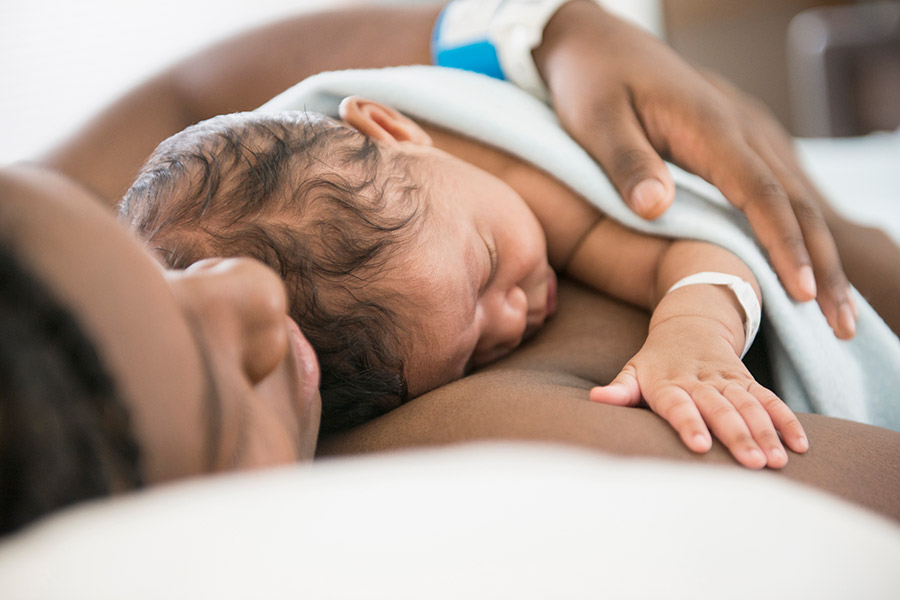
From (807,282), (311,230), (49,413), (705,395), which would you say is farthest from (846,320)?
(49,413)

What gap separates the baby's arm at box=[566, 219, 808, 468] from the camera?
1.64 ft

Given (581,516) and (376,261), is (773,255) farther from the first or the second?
(581,516)

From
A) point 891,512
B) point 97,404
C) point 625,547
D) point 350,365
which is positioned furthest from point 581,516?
point 350,365

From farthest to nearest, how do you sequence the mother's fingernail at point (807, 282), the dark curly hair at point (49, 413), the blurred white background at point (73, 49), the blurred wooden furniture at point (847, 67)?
the blurred wooden furniture at point (847, 67)
the blurred white background at point (73, 49)
the mother's fingernail at point (807, 282)
the dark curly hair at point (49, 413)

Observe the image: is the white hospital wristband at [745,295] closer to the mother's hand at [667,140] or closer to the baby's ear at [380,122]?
the mother's hand at [667,140]

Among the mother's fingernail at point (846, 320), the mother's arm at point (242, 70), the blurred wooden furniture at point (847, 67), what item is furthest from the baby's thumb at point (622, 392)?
the blurred wooden furniture at point (847, 67)

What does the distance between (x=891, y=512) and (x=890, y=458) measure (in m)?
0.08

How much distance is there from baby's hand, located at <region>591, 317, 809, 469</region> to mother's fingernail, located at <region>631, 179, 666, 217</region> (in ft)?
0.50

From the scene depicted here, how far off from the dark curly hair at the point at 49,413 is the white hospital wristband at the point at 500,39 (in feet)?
2.72

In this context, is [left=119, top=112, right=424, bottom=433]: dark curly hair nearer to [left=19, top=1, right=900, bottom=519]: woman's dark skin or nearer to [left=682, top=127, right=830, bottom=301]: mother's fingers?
[left=19, top=1, right=900, bottom=519]: woman's dark skin

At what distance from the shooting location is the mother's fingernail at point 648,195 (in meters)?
0.76

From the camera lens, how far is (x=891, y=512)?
17.3 inches

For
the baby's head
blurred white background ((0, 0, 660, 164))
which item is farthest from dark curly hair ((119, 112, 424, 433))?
blurred white background ((0, 0, 660, 164))

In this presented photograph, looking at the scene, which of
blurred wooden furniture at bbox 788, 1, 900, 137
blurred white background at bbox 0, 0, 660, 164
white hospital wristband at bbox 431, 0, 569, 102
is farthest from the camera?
blurred wooden furniture at bbox 788, 1, 900, 137
